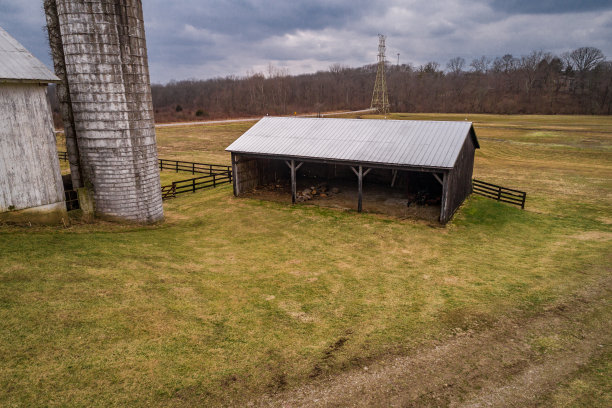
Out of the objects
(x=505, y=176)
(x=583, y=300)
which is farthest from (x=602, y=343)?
(x=505, y=176)

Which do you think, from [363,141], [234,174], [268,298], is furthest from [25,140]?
[363,141]

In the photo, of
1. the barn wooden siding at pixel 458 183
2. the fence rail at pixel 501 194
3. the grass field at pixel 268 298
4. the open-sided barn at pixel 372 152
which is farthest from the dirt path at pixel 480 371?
the fence rail at pixel 501 194

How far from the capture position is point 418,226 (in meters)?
17.3

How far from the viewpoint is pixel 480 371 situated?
7.56 metres

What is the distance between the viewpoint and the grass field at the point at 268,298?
692 centimetres

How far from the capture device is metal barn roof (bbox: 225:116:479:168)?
18000mm

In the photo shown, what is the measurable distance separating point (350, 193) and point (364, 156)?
15.8 feet

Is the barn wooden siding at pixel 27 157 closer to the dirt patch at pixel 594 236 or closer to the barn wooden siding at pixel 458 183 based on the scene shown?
the barn wooden siding at pixel 458 183

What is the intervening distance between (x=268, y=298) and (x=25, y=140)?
31.7ft

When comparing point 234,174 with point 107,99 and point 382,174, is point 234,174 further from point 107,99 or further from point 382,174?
point 382,174

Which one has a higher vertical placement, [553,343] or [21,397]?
[21,397]

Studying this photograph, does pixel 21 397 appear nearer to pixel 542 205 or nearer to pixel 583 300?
pixel 583 300

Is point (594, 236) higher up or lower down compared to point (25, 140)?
lower down

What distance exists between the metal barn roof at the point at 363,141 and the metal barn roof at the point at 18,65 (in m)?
10.6
